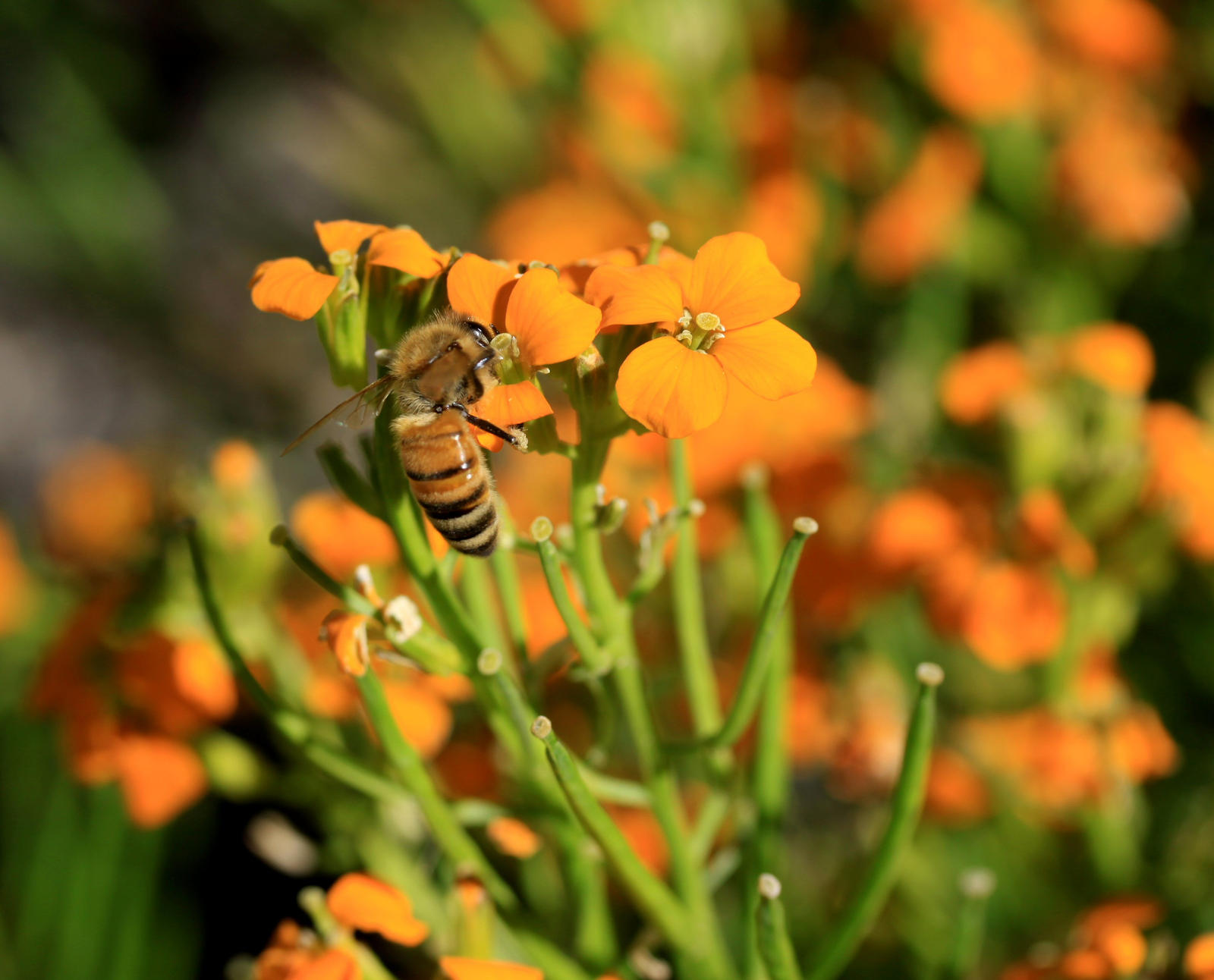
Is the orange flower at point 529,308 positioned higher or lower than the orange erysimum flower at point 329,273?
lower

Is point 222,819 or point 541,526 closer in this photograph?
point 541,526

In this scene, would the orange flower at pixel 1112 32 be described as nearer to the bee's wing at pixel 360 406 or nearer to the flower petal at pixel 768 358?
the flower petal at pixel 768 358

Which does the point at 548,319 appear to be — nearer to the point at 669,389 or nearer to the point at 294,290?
the point at 669,389

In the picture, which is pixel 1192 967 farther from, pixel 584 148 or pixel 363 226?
pixel 584 148

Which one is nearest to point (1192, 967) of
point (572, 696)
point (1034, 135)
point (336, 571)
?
point (572, 696)

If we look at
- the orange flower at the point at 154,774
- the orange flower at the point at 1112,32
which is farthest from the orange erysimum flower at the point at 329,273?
the orange flower at the point at 1112,32

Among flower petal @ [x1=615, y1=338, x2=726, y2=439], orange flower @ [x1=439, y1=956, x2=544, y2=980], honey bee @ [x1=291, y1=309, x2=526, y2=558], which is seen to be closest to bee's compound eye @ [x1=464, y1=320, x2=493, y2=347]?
honey bee @ [x1=291, y1=309, x2=526, y2=558]

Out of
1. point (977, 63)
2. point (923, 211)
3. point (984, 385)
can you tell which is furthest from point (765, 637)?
point (977, 63)
